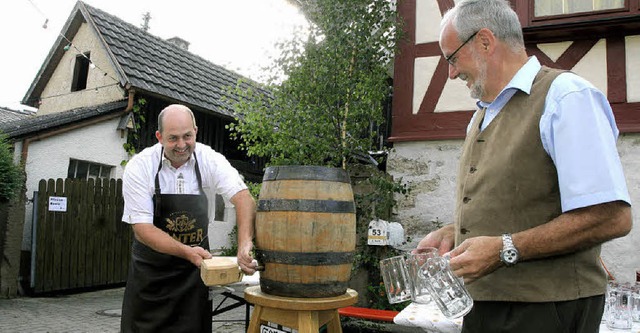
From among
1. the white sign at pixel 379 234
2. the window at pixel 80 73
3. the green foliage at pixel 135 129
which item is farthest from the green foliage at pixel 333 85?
the window at pixel 80 73

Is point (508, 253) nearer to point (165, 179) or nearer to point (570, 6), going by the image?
point (165, 179)

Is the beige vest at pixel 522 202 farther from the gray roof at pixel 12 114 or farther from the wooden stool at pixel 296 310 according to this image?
the gray roof at pixel 12 114

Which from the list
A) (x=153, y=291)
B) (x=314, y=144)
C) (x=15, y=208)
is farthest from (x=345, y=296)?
(x=15, y=208)

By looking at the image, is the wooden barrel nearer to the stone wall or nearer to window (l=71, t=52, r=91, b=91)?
the stone wall

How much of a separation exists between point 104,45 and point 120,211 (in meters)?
3.21

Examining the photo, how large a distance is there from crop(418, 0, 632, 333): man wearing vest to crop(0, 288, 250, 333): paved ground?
14.1 ft

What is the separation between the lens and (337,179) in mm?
2393

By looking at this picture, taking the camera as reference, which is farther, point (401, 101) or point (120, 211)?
point (120, 211)

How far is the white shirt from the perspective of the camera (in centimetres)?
237

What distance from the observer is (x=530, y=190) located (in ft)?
4.03

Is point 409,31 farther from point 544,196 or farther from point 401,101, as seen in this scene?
point 544,196

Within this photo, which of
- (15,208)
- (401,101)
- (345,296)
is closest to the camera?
(345,296)

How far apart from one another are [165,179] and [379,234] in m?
2.62

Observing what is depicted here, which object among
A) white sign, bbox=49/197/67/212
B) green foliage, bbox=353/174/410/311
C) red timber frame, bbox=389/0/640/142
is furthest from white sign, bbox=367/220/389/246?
white sign, bbox=49/197/67/212
